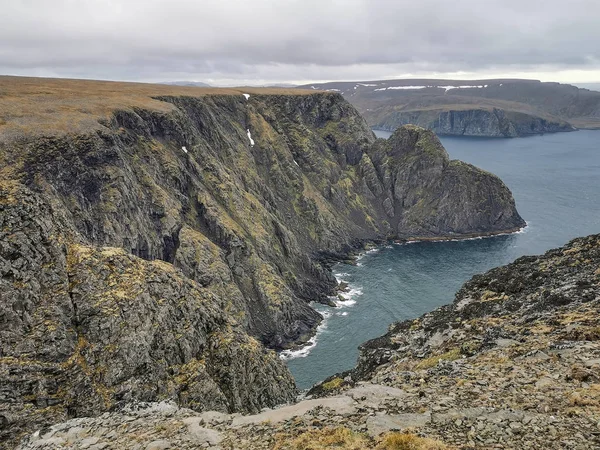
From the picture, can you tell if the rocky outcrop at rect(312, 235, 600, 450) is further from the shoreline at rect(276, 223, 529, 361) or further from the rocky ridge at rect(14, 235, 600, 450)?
the shoreline at rect(276, 223, 529, 361)

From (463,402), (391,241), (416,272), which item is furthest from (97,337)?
(391,241)

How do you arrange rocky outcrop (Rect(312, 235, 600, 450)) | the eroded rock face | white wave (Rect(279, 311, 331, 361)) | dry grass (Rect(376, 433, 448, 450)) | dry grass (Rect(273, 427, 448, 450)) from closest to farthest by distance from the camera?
dry grass (Rect(376, 433, 448, 450)) < dry grass (Rect(273, 427, 448, 450)) < rocky outcrop (Rect(312, 235, 600, 450)) < the eroded rock face < white wave (Rect(279, 311, 331, 361))

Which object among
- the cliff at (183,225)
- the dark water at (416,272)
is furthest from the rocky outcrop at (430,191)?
the dark water at (416,272)

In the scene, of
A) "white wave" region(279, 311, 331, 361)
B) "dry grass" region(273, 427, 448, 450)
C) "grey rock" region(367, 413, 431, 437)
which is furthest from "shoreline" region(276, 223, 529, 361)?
"dry grass" region(273, 427, 448, 450)

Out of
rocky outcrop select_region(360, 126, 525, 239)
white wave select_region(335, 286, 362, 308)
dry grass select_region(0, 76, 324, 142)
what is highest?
dry grass select_region(0, 76, 324, 142)

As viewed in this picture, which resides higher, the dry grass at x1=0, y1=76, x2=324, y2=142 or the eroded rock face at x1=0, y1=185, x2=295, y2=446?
the dry grass at x1=0, y1=76, x2=324, y2=142

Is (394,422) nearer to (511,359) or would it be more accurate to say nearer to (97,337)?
(511,359)

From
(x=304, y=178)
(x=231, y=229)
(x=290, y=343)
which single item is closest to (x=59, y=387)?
(x=290, y=343)
